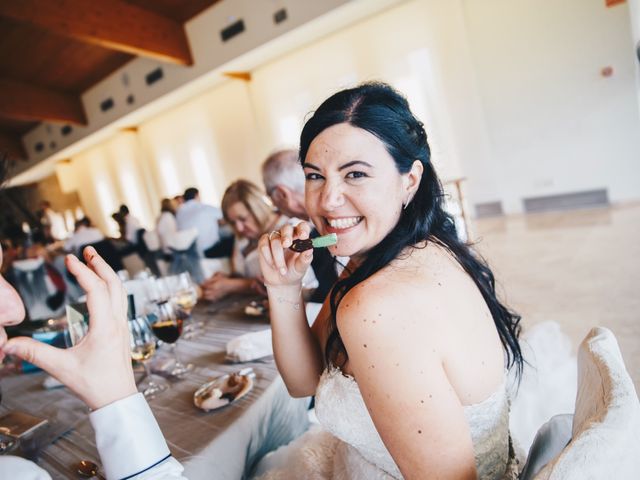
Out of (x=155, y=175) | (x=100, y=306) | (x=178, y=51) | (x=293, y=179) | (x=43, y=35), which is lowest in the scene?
(x=100, y=306)

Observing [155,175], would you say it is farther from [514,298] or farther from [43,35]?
[514,298]

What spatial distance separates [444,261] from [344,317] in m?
0.28

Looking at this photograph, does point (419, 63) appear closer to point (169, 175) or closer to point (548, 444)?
point (548, 444)

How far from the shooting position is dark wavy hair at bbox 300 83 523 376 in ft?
3.15

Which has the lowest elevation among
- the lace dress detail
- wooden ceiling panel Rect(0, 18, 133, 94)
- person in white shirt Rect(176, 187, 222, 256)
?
the lace dress detail

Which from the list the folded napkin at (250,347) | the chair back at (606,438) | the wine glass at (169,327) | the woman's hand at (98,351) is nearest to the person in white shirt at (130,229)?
the wine glass at (169,327)

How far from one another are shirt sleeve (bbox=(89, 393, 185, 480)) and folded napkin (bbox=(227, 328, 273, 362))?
59 centimetres

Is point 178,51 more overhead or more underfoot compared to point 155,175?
more overhead

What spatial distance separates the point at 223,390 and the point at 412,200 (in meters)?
0.74

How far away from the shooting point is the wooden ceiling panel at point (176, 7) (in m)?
6.94

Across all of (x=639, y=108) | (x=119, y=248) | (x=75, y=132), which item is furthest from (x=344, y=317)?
(x=75, y=132)

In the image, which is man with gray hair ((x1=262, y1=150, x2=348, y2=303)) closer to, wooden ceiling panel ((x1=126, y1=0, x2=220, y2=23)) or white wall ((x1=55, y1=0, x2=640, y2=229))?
white wall ((x1=55, y1=0, x2=640, y2=229))

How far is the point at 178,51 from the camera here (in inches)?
287

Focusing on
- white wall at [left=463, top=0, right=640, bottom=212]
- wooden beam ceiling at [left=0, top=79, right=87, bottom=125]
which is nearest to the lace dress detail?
white wall at [left=463, top=0, right=640, bottom=212]
